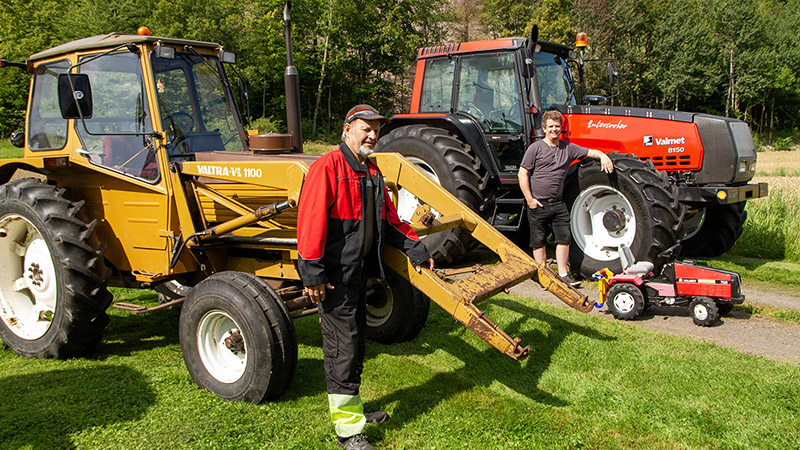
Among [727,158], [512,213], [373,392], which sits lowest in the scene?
[373,392]

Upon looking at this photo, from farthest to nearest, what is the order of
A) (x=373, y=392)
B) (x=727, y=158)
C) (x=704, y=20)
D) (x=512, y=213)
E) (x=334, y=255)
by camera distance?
(x=704, y=20)
(x=512, y=213)
(x=727, y=158)
(x=373, y=392)
(x=334, y=255)

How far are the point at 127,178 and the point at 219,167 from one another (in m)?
0.89

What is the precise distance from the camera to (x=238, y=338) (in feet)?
12.3

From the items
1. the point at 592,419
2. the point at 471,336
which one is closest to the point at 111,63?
the point at 471,336

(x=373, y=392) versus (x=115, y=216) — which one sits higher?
(x=115, y=216)

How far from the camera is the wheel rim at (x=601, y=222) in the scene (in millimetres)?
6332

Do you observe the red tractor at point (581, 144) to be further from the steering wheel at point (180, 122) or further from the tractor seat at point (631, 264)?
the steering wheel at point (180, 122)

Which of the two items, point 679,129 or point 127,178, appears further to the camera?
point 679,129

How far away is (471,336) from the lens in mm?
4977

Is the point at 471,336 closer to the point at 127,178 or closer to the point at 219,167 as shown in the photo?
the point at 219,167

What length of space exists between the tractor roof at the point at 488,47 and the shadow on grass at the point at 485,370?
138 inches

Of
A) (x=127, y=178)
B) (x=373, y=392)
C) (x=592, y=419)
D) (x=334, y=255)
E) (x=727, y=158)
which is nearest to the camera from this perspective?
(x=334, y=255)

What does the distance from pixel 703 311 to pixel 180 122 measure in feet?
15.3

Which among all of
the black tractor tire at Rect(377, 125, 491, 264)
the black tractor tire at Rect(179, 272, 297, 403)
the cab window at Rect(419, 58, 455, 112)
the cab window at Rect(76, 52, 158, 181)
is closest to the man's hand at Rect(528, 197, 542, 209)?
the black tractor tire at Rect(377, 125, 491, 264)
